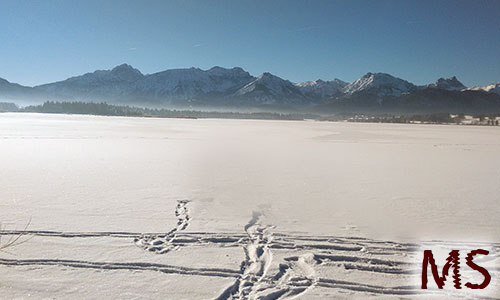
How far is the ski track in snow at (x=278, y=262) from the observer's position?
13.1 feet

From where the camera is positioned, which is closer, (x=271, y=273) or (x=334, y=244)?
(x=271, y=273)

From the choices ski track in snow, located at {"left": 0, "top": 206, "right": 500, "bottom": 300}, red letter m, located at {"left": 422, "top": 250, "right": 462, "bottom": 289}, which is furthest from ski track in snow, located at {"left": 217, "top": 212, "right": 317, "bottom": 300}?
red letter m, located at {"left": 422, "top": 250, "right": 462, "bottom": 289}

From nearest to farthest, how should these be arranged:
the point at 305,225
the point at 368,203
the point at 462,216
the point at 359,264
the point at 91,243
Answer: the point at 359,264
the point at 91,243
the point at 305,225
the point at 462,216
the point at 368,203

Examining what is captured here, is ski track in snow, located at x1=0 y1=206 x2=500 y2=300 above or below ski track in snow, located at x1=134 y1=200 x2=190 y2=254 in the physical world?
below

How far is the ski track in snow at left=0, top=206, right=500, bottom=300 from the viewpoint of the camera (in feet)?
13.1

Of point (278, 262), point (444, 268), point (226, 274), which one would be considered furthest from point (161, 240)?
point (444, 268)

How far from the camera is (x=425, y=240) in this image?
549 cm

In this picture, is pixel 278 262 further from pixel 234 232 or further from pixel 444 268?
pixel 444 268

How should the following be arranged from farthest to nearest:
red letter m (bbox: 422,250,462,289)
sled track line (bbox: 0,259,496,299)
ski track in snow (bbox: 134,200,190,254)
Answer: ski track in snow (bbox: 134,200,190,254)
red letter m (bbox: 422,250,462,289)
sled track line (bbox: 0,259,496,299)

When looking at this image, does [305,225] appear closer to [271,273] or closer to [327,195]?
[271,273]

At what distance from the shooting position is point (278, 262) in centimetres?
455

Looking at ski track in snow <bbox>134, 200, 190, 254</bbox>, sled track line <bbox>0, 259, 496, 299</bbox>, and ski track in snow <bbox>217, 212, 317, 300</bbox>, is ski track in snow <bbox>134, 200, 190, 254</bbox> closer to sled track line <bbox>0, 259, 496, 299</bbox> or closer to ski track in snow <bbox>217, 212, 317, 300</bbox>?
sled track line <bbox>0, 259, 496, 299</bbox>

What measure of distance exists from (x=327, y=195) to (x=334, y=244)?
3495mm

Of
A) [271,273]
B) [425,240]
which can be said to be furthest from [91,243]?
[425,240]
